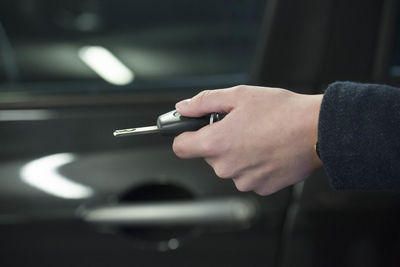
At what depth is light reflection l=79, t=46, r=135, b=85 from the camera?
1542 mm

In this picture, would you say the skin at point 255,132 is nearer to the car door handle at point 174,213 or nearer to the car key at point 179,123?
the car key at point 179,123

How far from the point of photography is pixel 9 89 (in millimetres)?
1562

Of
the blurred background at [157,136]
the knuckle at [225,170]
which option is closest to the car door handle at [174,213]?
the blurred background at [157,136]

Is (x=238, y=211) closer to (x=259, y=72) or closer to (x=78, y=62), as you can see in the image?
(x=259, y=72)

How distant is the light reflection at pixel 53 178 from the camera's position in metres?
1.34

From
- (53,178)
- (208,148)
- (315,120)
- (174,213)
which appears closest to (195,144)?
(208,148)

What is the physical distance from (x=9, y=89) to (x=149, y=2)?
409mm

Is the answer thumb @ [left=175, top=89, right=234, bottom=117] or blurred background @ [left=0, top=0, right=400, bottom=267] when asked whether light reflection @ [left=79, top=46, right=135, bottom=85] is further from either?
thumb @ [left=175, top=89, right=234, bottom=117]

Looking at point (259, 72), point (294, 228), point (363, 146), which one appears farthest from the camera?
point (259, 72)

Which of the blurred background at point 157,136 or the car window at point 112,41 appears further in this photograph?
the car window at point 112,41

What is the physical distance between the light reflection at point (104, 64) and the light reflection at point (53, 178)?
254mm

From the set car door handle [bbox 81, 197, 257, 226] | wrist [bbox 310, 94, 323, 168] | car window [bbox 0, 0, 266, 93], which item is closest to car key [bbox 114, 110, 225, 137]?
wrist [bbox 310, 94, 323, 168]

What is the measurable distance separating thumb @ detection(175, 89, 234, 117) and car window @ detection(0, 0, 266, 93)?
21.5 inches

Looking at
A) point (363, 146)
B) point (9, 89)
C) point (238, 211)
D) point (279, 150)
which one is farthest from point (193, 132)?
point (9, 89)
